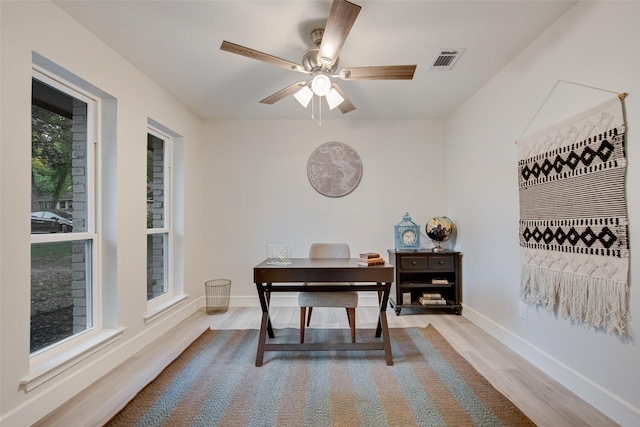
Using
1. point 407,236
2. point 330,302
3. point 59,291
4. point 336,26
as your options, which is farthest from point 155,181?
point 407,236

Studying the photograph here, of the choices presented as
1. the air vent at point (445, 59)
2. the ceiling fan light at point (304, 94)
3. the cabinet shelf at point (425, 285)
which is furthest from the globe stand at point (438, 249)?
the ceiling fan light at point (304, 94)

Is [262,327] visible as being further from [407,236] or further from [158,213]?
[407,236]

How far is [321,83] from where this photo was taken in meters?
1.88

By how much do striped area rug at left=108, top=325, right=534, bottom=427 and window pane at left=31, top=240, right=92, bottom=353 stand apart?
0.72 metres

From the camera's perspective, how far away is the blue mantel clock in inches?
136

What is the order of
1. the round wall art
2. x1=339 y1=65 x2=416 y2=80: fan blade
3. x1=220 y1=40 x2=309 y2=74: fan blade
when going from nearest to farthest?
x1=220 y1=40 x2=309 y2=74: fan blade
x1=339 y1=65 x2=416 y2=80: fan blade
the round wall art

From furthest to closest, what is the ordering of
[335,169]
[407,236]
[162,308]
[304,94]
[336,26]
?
1. [335,169]
2. [407,236]
3. [162,308]
4. [304,94]
5. [336,26]

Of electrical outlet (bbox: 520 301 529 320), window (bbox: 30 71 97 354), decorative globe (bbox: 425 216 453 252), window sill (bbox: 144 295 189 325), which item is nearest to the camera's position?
window (bbox: 30 71 97 354)

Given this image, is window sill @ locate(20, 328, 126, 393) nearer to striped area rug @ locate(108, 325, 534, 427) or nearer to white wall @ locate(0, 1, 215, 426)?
white wall @ locate(0, 1, 215, 426)

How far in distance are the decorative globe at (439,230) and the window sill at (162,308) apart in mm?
2941

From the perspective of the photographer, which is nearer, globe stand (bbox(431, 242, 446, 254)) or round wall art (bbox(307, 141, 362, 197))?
globe stand (bbox(431, 242, 446, 254))

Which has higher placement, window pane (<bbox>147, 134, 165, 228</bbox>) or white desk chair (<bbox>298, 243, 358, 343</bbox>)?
window pane (<bbox>147, 134, 165, 228</bbox>)

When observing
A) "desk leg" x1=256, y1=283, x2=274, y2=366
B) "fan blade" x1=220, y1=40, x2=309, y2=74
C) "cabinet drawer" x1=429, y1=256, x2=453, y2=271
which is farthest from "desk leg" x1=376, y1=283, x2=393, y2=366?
"fan blade" x1=220, y1=40, x2=309, y2=74

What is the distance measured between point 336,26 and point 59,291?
95.7 inches
